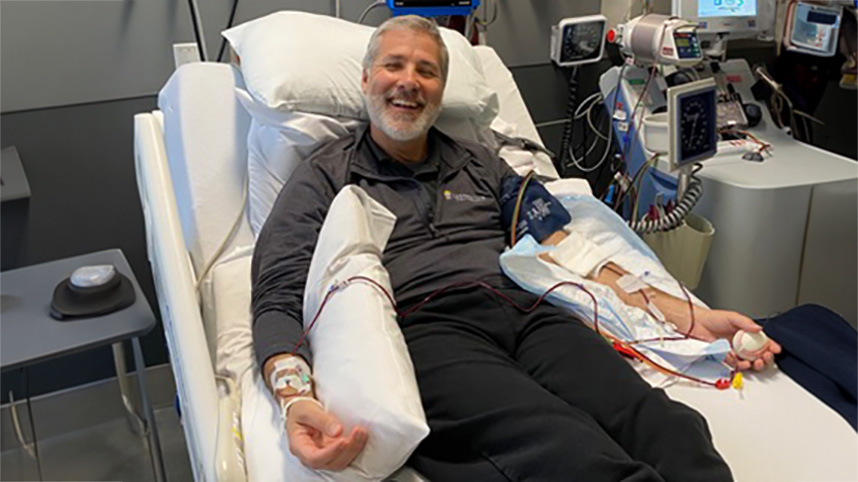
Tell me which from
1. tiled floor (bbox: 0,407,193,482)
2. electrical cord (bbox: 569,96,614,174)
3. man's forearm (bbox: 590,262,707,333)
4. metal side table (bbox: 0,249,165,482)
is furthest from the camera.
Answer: electrical cord (bbox: 569,96,614,174)

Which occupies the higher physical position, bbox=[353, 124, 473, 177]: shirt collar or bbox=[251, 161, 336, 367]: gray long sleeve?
bbox=[353, 124, 473, 177]: shirt collar

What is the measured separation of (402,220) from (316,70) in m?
0.45

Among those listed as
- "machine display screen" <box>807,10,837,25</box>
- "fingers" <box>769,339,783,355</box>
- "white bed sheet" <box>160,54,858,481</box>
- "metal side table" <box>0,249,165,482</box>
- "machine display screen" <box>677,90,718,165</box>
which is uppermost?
"machine display screen" <box>807,10,837,25</box>

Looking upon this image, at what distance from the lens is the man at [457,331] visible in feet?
3.90

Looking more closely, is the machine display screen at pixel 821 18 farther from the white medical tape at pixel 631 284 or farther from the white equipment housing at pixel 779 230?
the white medical tape at pixel 631 284

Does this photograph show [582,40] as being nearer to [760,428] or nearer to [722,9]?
[722,9]

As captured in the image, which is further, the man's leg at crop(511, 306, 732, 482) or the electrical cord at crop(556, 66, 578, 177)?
the electrical cord at crop(556, 66, 578, 177)

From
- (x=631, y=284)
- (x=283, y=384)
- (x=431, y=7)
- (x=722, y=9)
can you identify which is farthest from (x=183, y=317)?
(x=722, y=9)

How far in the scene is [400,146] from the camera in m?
1.82

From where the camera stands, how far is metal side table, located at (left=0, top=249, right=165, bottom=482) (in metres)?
1.38

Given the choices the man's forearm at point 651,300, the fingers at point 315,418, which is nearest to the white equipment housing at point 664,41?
the man's forearm at point 651,300

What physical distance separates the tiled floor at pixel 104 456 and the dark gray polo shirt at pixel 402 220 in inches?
34.6

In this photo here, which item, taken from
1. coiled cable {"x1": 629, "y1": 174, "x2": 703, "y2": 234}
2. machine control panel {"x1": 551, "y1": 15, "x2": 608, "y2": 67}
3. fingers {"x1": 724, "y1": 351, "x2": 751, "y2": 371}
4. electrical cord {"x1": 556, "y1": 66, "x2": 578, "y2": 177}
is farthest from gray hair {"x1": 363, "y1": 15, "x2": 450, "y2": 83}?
electrical cord {"x1": 556, "y1": 66, "x2": 578, "y2": 177}

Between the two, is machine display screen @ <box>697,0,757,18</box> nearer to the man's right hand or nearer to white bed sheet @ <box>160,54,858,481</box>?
white bed sheet @ <box>160,54,858,481</box>
